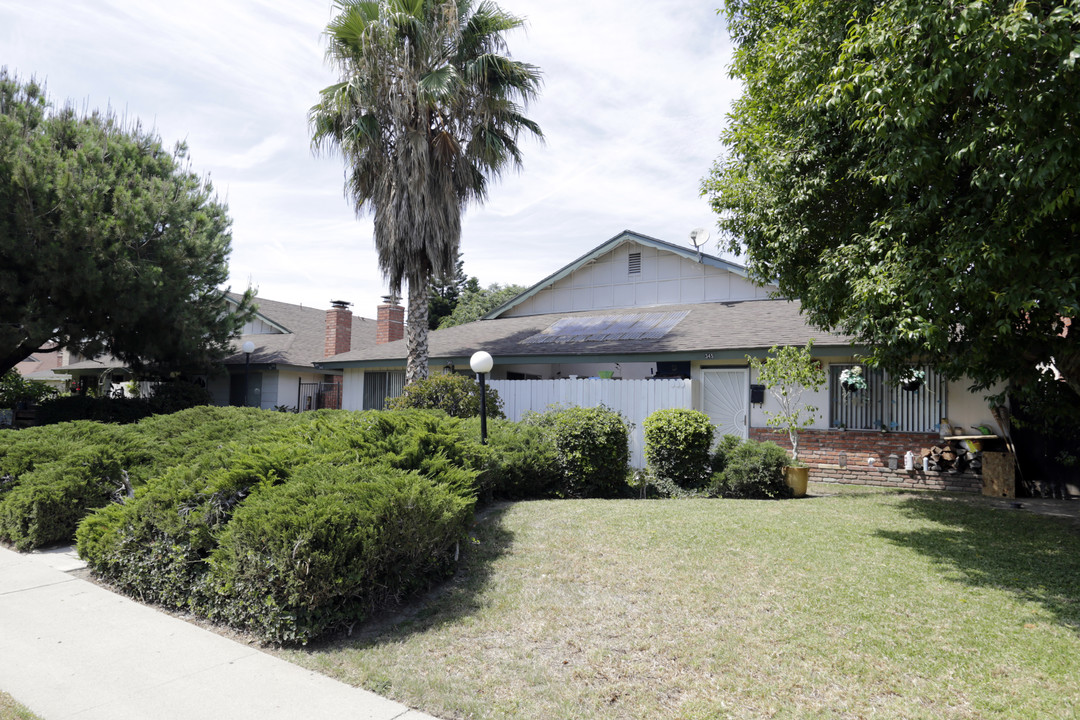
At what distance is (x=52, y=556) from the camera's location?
7.10m

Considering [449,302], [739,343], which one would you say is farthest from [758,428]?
[449,302]

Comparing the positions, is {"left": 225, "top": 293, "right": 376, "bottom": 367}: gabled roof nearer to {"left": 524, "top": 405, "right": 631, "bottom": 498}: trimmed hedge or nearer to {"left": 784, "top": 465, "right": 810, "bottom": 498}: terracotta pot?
{"left": 524, "top": 405, "right": 631, "bottom": 498}: trimmed hedge

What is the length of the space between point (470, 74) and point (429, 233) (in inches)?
144

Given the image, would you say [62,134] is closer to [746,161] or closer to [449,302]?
[746,161]

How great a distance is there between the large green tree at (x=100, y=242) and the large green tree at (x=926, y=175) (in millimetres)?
14890

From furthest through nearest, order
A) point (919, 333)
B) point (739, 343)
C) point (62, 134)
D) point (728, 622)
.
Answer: point (62, 134) → point (739, 343) → point (919, 333) → point (728, 622)

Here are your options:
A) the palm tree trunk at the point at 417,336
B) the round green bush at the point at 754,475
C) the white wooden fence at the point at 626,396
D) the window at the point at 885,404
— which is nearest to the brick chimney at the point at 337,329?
the palm tree trunk at the point at 417,336

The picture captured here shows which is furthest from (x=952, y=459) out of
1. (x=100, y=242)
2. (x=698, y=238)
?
(x=100, y=242)

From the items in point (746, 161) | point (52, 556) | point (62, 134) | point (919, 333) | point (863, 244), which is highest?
point (62, 134)

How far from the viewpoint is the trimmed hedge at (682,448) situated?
1025 centimetres

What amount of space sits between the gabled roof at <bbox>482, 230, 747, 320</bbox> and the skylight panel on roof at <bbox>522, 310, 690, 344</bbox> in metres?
1.77

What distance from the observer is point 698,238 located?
17.5 meters

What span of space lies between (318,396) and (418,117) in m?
12.2

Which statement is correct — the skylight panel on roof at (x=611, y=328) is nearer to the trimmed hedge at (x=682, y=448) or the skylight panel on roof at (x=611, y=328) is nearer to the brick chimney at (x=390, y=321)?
the trimmed hedge at (x=682, y=448)
